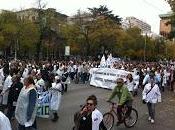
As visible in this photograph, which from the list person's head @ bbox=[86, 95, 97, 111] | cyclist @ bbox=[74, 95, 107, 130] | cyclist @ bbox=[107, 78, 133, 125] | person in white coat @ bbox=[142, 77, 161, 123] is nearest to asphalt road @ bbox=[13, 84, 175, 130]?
cyclist @ bbox=[107, 78, 133, 125]

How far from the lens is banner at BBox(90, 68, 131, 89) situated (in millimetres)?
29322

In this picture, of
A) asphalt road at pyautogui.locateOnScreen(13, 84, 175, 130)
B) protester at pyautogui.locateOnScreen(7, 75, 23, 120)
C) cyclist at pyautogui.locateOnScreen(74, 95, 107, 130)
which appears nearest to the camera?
cyclist at pyautogui.locateOnScreen(74, 95, 107, 130)

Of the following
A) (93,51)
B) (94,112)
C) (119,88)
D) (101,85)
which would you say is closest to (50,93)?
(119,88)

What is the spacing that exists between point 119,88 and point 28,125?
4881 mm

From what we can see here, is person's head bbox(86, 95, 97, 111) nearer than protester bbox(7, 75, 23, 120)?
Yes

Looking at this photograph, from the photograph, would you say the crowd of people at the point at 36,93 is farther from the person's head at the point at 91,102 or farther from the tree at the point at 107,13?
the tree at the point at 107,13

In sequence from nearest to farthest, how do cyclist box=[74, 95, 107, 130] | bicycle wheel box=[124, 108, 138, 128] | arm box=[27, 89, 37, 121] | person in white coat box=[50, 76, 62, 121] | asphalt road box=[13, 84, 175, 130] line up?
cyclist box=[74, 95, 107, 130], arm box=[27, 89, 37, 121], asphalt road box=[13, 84, 175, 130], bicycle wheel box=[124, 108, 138, 128], person in white coat box=[50, 76, 62, 121]

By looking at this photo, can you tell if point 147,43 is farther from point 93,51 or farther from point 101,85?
point 101,85

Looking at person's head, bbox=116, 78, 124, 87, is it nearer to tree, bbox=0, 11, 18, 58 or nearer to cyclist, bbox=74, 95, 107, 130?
cyclist, bbox=74, 95, 107, 130

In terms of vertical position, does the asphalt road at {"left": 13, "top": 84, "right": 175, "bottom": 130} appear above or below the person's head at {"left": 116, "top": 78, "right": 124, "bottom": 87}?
below

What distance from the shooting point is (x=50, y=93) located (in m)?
15.4

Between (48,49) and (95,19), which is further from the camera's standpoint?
(48,49)

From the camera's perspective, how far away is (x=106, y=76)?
30.3m

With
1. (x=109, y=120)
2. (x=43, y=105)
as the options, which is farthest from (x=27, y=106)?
(x=43, y=105)
